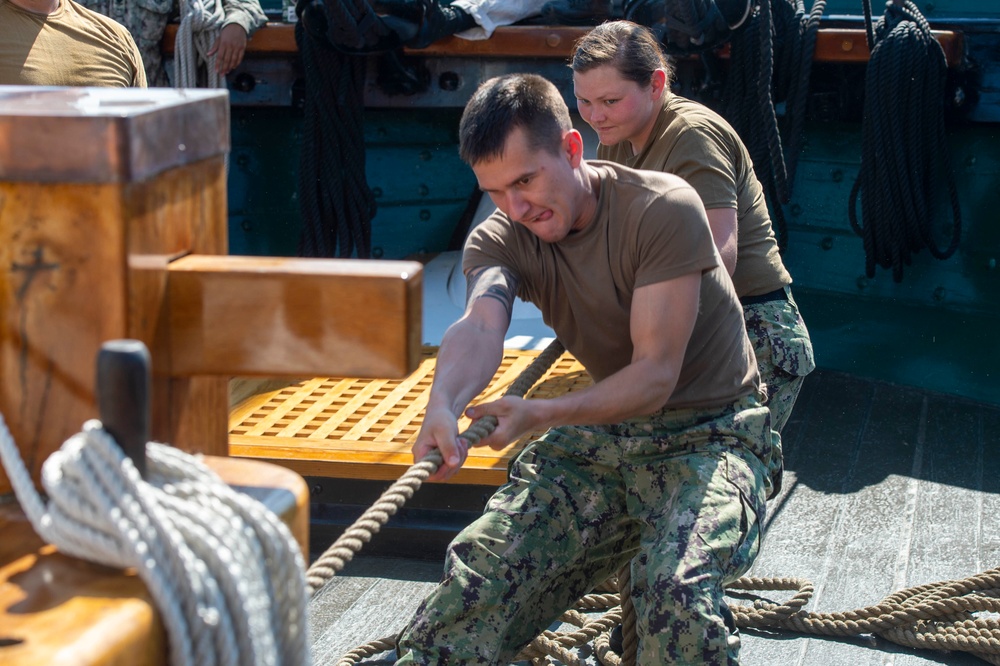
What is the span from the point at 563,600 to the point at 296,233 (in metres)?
3.05

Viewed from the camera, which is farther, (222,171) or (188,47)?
(188,47)

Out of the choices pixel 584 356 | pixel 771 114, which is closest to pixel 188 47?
pixel 771 114

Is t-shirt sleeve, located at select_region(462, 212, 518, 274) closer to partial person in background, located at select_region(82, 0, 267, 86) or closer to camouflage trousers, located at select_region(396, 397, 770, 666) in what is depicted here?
camouflage trousers, located at select_region(396, 397, 770, 666)

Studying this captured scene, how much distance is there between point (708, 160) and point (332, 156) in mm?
2147

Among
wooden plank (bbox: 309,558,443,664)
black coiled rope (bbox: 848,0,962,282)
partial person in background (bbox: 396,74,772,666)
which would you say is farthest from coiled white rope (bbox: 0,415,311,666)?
black coiled rope (bbox: 848,0,962,282)

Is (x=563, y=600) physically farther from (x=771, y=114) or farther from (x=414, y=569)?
(x=771, y=114)

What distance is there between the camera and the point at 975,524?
320 cm

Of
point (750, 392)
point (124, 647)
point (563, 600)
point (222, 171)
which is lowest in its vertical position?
point (563, 600)

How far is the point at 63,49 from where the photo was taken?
312 cm

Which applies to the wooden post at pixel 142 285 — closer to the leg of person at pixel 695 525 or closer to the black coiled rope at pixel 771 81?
the leg of person at pixel 695 525

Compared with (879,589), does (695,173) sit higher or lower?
higher

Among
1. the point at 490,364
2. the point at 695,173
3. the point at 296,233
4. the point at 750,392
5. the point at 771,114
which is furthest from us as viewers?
the point at 296,233

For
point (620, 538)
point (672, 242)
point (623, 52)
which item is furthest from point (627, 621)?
point (623, 52)

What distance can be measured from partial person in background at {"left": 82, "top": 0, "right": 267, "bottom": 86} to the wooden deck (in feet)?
7.11
